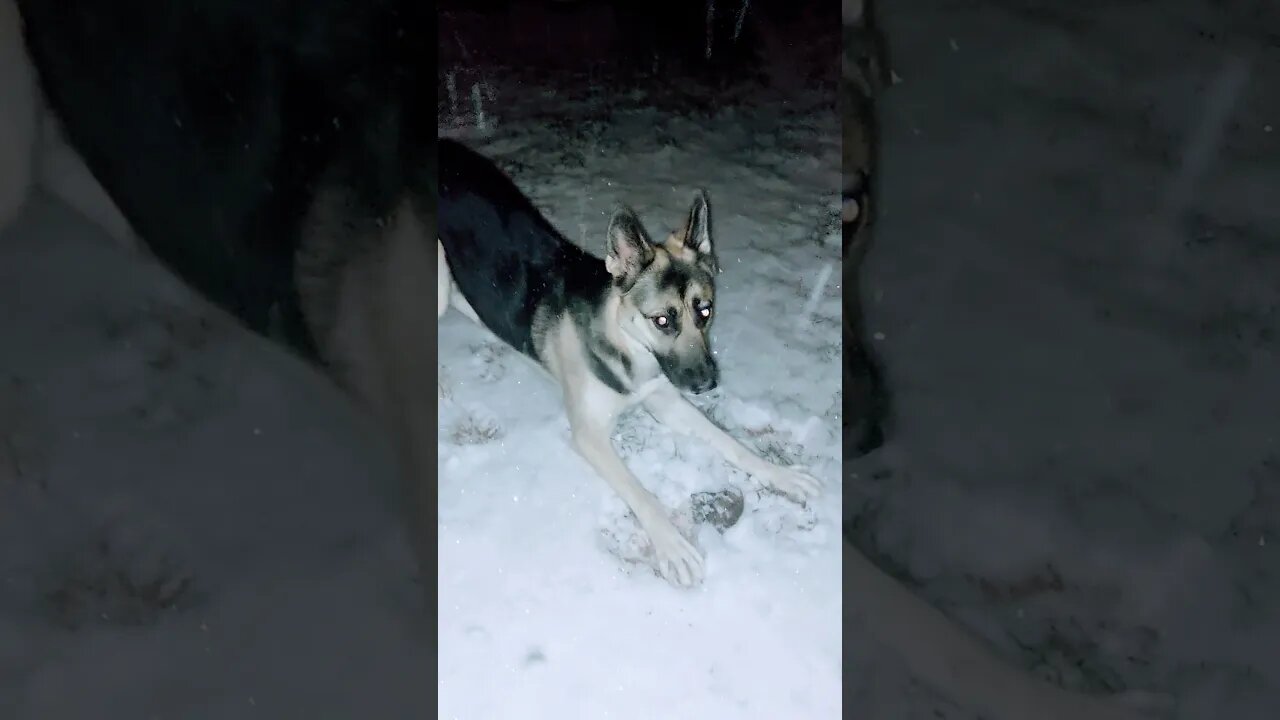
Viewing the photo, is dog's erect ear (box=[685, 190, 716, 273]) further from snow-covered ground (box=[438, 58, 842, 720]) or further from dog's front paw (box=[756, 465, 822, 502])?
dog's front paw (box=[756, 465, 822, 502])

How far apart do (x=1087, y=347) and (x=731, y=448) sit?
0.55 m

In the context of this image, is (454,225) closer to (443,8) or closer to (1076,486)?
(443,8)

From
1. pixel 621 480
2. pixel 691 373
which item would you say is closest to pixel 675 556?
pixel 621 480

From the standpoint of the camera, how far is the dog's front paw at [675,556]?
127cm

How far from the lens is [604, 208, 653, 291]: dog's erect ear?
127cm

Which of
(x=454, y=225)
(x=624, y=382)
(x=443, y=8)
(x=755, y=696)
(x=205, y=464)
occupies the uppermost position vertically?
(x=443, y=8)

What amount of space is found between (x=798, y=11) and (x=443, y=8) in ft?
1.72

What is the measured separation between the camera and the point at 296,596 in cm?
134

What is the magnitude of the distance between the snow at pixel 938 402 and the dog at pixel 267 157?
96 millimetres

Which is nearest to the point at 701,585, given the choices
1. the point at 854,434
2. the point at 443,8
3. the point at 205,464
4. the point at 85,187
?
the point at 854,434

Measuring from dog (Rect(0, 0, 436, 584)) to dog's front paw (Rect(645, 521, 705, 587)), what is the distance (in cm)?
34

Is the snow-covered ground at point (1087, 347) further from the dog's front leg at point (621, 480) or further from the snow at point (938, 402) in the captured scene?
the dog's front leg at point (621, 480)

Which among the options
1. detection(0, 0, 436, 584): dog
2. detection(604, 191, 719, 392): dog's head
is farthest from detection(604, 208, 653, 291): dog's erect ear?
detection(0, 0, 436, 584): dog

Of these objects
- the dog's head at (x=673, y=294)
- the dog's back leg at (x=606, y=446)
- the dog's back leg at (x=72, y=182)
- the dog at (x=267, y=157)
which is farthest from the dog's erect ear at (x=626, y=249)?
the dog's back leg at (x=72, y=182)
